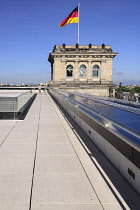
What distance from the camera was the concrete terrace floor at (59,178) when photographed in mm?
3277

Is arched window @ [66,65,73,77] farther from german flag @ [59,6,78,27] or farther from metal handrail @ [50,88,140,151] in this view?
metal handrail @ [50,88,140,151]

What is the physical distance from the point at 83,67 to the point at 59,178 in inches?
1635

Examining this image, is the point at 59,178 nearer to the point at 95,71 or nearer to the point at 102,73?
the point at 102,73

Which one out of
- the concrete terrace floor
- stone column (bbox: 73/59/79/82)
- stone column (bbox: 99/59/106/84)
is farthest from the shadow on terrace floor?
stone column (bbox: 99/59/106/84)

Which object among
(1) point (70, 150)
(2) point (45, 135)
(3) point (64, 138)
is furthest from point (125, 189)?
(2) point (45, 135)

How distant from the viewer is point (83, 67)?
4453 centimetres

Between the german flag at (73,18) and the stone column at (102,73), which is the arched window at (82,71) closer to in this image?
the stone column at (102,73)

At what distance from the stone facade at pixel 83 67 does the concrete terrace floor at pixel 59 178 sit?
3688 cm

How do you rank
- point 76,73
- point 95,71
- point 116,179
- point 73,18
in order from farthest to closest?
1. point 95,71
2. point 76,73
3. point 73,18
4. point 116,179

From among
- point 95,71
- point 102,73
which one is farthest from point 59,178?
point 95,71

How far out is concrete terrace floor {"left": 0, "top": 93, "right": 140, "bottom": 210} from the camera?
3.28 meters

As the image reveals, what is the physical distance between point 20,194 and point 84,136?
4016 mm

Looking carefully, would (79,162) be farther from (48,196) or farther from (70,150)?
(48,196)

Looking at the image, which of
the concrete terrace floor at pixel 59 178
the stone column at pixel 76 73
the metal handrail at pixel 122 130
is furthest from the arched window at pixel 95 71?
the metal handrail at pixel 122 130
